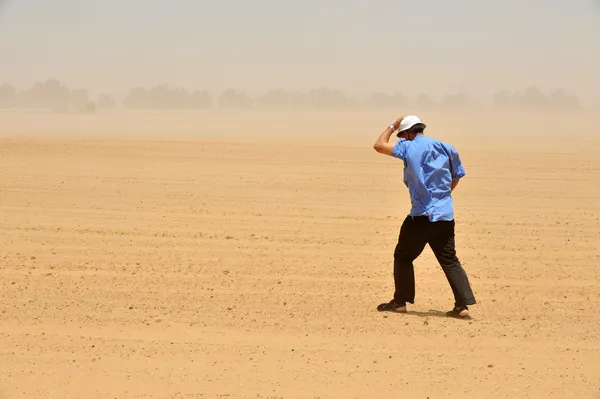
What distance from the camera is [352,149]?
22.1m

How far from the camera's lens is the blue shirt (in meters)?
7.21

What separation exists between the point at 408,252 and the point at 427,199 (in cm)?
47

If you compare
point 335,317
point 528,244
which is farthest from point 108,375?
point 528,244

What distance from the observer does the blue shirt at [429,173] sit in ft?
23.6

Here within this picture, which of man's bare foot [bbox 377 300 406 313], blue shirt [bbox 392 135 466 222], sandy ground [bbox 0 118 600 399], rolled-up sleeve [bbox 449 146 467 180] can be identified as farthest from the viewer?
man's bare foot [bbox 377 300 406 313]

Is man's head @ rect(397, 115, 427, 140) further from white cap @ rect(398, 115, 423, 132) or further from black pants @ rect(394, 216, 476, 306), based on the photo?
black pants @ rect(394, 216, 476, 306)

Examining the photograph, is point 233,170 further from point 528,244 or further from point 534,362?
point 534,362

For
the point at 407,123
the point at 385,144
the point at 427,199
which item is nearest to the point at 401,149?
the point at 385,144

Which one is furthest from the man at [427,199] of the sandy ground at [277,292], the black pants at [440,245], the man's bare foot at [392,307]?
the sandy ground at [277,292]

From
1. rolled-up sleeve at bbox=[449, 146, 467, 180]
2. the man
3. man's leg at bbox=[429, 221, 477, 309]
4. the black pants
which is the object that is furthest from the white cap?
man's leg at bbox=[429, 221, 477, 309]

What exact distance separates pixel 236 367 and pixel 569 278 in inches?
159

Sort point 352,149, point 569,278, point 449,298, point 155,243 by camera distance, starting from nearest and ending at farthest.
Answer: point 449,298, point 569,278, point 155,243, point 352,149

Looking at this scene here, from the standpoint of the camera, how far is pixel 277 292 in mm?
8344

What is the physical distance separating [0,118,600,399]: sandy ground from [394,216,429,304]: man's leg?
241 millimetres
